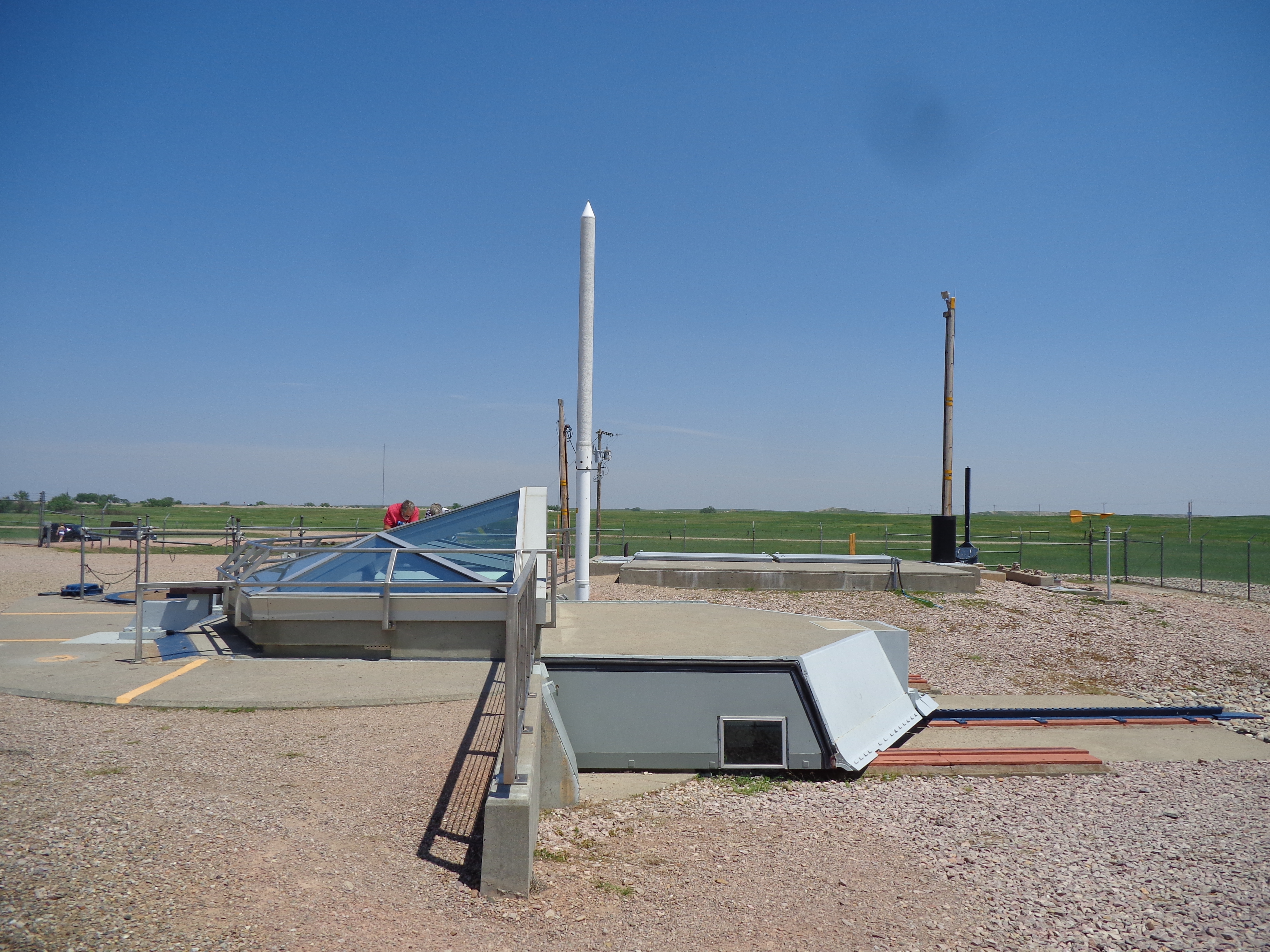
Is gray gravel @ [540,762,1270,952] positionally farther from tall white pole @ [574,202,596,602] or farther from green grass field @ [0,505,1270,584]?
green grass field @ [0,505,1270,584]

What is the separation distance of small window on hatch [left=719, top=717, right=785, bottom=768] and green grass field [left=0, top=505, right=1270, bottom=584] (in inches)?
321

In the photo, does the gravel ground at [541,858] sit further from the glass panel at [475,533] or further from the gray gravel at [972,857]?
the glass panel at [475,533]

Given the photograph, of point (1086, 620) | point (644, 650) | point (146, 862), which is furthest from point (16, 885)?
point (1086, 620)

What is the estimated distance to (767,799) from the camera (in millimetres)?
6816

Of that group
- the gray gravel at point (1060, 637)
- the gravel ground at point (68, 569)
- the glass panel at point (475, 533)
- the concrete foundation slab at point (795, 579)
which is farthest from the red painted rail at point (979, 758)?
the gravel ground at point (68, 569)

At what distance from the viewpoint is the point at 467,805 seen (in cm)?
487

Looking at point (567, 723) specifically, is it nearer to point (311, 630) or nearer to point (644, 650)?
point (644, 650)

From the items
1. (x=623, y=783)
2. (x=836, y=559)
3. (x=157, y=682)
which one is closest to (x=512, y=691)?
(x=623, y=783)

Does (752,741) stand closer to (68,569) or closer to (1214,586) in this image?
(68,569)

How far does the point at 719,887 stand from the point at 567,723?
2.62 m

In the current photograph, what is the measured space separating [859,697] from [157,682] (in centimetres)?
687

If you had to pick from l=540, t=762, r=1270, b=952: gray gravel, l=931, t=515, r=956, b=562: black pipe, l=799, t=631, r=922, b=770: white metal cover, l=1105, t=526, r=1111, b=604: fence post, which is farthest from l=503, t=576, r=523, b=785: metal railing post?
l=931, t=515, r=956, b=562: black pipe

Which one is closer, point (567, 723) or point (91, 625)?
point (567, 723)

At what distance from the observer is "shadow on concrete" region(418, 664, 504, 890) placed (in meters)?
4.27
